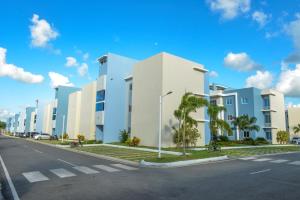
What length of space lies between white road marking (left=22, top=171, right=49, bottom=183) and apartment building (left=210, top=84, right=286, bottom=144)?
4692 cm

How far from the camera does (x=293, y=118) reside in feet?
222

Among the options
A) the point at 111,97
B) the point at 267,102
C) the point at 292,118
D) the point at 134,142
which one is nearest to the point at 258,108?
the point at 267,102

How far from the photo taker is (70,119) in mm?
58094

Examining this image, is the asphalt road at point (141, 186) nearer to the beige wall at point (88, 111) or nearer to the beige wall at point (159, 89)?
the beige wall at point (159, 89)

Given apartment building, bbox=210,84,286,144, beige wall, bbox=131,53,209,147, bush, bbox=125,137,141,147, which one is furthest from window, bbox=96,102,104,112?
apartment building, bbox=210,84,286,144

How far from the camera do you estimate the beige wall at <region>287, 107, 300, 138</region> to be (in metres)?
66.6

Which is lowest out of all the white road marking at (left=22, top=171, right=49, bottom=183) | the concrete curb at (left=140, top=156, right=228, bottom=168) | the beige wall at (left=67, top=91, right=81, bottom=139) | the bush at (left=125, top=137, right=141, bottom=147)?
the concrete curb at (left=140, top=156, right=228, bottom=168)

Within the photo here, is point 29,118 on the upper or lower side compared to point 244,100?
lower

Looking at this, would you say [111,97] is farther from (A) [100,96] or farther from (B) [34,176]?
(B) [34,176]

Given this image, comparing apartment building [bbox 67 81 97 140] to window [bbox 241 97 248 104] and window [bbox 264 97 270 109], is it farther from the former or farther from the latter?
window [bbox 264 97 270 109]

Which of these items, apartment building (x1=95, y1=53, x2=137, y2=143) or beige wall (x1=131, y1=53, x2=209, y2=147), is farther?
apartment building (x1=95, y1=53, x2=137, y2=143)

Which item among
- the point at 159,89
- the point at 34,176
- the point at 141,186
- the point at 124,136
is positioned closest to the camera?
the point at 141,186

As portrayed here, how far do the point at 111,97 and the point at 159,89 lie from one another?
12856 millimetres

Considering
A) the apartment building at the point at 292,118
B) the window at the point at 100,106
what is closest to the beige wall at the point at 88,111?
the window at the point at 100,106
